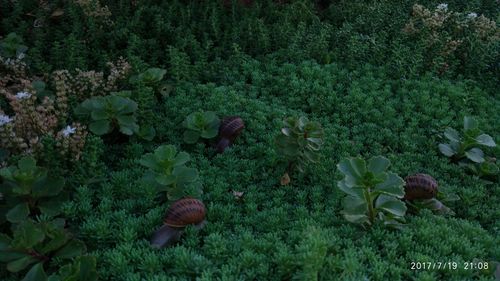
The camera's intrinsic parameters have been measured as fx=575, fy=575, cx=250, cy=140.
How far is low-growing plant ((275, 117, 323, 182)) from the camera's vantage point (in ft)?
8.45

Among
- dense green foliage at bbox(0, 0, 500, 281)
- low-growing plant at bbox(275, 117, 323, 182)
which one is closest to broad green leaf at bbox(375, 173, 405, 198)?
dense green foliage at bbox(0, 0, 500, 281)

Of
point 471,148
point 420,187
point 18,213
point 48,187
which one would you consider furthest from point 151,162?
point 471,148

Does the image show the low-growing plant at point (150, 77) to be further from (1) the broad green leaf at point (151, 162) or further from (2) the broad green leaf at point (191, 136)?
(1) the broad green leaf at point (151, 162)

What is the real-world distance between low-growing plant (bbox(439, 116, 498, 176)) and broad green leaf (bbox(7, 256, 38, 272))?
2.03 metres

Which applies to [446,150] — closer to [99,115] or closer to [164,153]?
[164,153]

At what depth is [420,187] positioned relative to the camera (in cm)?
241

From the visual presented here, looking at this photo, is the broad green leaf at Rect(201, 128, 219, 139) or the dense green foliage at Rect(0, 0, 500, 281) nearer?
the dense green foliage at Rect(0, 0, 500, 281)

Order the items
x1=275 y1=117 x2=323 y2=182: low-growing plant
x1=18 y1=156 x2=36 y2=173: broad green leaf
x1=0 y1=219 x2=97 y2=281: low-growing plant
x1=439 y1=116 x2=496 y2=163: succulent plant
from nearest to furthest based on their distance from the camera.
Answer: x1=0 y1=219 x2=97 y2=281: low-growing plant, x1=18 y1=156 x2=36 y2=173: broad green leaf, x1=275 y1=117 x2=323 y2=182: low-growing plant, x1=439 y1=116 x2=496 y2=163: succulent plant

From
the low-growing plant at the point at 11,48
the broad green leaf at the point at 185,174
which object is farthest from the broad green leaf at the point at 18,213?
the low-growing plant at the point at 11,48

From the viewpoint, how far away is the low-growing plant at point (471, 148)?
2855mm

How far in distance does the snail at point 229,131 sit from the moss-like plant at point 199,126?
0.13 ft

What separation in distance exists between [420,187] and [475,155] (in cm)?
66
